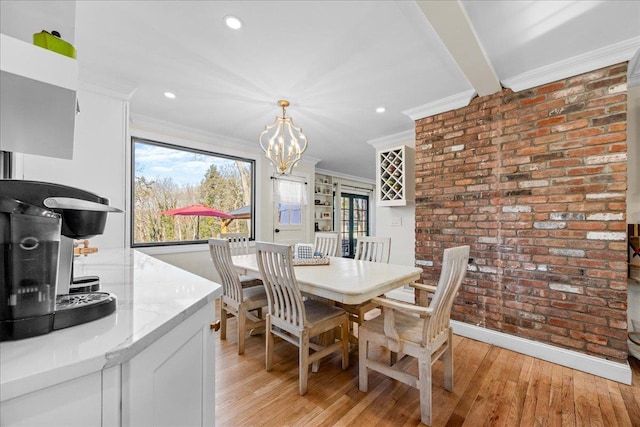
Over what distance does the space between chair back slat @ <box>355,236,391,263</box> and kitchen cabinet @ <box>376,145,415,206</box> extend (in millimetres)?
809

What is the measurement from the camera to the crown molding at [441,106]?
8.67 feet

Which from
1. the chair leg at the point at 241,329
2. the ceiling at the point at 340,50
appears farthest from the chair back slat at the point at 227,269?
the ceiling at the point at 340,50

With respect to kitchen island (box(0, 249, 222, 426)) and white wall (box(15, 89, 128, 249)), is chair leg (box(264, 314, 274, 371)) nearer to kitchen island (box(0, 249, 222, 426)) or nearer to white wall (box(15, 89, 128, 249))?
kitchen island (box(0, 249, 222, 426))

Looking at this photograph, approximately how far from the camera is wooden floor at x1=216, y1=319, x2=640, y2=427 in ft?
5.05

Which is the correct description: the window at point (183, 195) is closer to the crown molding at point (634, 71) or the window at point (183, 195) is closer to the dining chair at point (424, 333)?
the dining chair at point (424, 333)

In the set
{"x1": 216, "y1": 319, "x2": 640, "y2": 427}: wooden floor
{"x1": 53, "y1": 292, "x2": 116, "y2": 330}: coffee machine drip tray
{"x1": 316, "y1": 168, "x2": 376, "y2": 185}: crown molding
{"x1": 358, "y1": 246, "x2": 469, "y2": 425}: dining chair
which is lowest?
{"x1": 216, "y1": 319, "x2": 640, "y2": 427}: wooden floor

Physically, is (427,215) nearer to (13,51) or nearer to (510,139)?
(510,139)

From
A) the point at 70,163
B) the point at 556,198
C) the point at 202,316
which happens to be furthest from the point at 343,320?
the point at 70,163

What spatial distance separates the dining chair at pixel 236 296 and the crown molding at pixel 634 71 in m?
3.37

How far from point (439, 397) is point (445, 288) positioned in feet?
2.65

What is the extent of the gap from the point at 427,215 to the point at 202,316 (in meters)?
2.63

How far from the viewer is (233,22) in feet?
5.46

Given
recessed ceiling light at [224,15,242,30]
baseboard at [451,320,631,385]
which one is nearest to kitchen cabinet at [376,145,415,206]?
baseboard at [451,320,631,385]

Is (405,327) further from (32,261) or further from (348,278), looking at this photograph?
(32,261)
